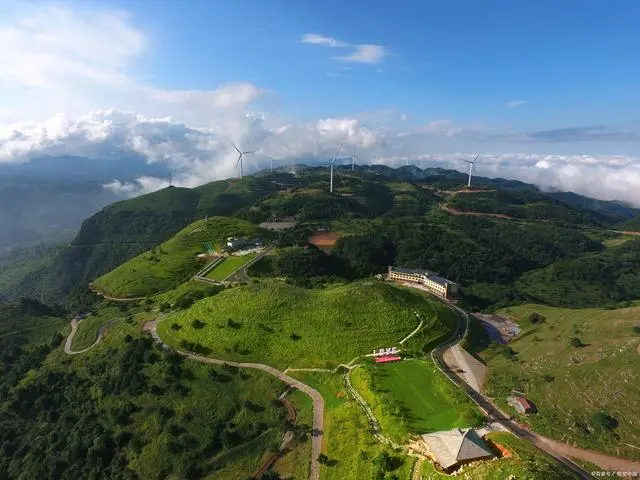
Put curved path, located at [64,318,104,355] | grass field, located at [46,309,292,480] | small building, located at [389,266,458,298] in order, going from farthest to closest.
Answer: small building, located at [389,266,458,298], curved path, located at [64,318,104,355], grass field, located at [46,309,292,480]

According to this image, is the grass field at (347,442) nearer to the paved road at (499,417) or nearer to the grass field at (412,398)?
the grass field at (412,398)

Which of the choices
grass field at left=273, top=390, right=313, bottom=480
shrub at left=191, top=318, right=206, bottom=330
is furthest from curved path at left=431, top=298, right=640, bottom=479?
shrub at left=191, top=318, right=206, bottom=330

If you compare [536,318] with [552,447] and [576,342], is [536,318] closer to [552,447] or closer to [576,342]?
[576,342]

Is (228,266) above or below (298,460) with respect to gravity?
below

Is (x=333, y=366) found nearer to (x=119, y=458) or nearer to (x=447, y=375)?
(x=447, y=375)

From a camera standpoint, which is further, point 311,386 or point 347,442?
point 311,386

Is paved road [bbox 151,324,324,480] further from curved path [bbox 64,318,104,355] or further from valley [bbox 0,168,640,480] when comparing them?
curved path [bbox 64,318,104,355]

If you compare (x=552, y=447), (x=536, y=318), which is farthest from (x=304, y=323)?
(x=536, y=318)
